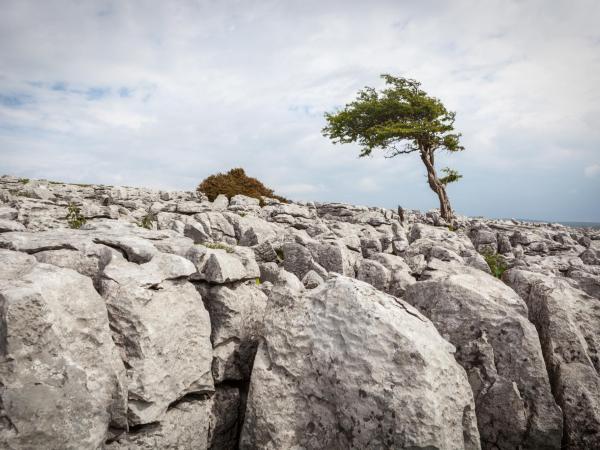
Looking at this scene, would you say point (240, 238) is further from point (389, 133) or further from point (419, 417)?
point (389, 133)

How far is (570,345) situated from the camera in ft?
28.4

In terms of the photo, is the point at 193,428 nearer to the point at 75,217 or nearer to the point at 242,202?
the point at 75,217

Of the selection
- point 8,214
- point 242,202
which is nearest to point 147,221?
point 8,214

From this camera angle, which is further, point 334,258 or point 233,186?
point 233,186

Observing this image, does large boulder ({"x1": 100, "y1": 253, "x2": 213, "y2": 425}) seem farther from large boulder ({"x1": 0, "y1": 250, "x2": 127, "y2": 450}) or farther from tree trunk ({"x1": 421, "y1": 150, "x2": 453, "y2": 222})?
tree trunk ({"x1": 421, "y1": 150, "x2": 453, "y2": 222})

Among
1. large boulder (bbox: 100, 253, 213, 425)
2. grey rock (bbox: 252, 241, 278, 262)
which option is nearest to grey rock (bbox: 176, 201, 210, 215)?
grey rock (bbox: 252, 241, 278, 262)

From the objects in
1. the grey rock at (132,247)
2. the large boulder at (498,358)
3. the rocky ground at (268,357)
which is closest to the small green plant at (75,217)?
the rocky ground at (268,357)

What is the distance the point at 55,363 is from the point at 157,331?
5.89 feet

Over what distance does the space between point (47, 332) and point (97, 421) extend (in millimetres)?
1729

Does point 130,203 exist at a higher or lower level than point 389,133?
lower

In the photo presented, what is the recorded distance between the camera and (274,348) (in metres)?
7.68

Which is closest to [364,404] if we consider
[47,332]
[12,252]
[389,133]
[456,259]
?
[47,332]

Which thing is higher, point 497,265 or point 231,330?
point 497,265

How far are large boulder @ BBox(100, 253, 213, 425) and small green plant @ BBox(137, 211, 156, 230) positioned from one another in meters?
12.8
